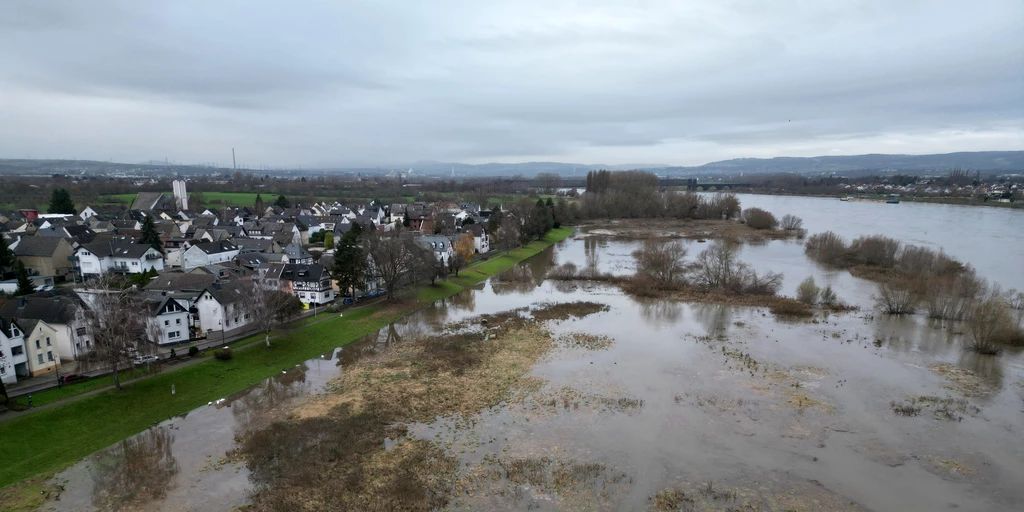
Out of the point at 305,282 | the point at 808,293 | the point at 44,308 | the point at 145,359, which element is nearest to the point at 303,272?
the point at 305,282

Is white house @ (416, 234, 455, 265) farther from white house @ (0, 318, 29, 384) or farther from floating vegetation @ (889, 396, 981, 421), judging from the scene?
floating vegetation @ (889, 396, 981, 421)

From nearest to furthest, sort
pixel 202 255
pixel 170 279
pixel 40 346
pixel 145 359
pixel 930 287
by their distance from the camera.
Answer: pixel 40 346 → pixel 145 359 → pixel 170 279 → pixel 930 287 → pixel 202 255

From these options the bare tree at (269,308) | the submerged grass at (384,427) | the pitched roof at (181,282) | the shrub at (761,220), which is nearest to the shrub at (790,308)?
the submerged grass at (384,427)

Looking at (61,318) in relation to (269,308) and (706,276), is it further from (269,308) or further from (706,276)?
(706,276)

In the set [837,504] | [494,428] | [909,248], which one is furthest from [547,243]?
[837,504]

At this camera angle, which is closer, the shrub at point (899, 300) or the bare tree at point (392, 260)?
the shrub at point (899, 300)

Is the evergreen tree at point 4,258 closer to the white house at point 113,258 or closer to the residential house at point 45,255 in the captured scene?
the residential house at point 45,255

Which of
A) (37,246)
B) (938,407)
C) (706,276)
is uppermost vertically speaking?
(37,246)
